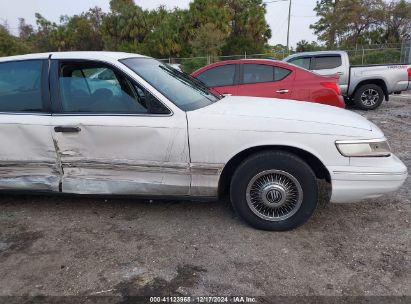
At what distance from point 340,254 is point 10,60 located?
3.52 metres

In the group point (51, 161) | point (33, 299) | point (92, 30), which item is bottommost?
point (33, 299)

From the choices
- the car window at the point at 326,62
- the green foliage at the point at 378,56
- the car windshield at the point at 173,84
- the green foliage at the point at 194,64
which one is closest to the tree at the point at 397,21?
the green foliage at the point at 378,56

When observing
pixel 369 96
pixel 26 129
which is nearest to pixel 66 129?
pixel 26 129

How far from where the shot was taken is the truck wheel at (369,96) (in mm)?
10245

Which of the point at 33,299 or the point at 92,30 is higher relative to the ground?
the point at 92,30

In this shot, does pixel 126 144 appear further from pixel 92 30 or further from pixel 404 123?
pixel 92 30

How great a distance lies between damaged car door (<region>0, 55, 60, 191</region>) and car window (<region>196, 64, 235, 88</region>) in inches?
166

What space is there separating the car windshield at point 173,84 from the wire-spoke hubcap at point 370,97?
7.47m

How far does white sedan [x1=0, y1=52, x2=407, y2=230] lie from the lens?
3.18 metres

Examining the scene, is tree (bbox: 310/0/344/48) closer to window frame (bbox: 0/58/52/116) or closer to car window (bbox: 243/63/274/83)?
car window (bbox: 243/63/274/83)

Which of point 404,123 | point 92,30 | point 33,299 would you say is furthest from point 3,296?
point 92,30

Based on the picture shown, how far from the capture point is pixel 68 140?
135 inches

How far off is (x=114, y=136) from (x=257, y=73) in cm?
466

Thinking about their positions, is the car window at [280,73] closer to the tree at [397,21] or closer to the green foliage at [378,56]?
the green foliage at [378,56]
